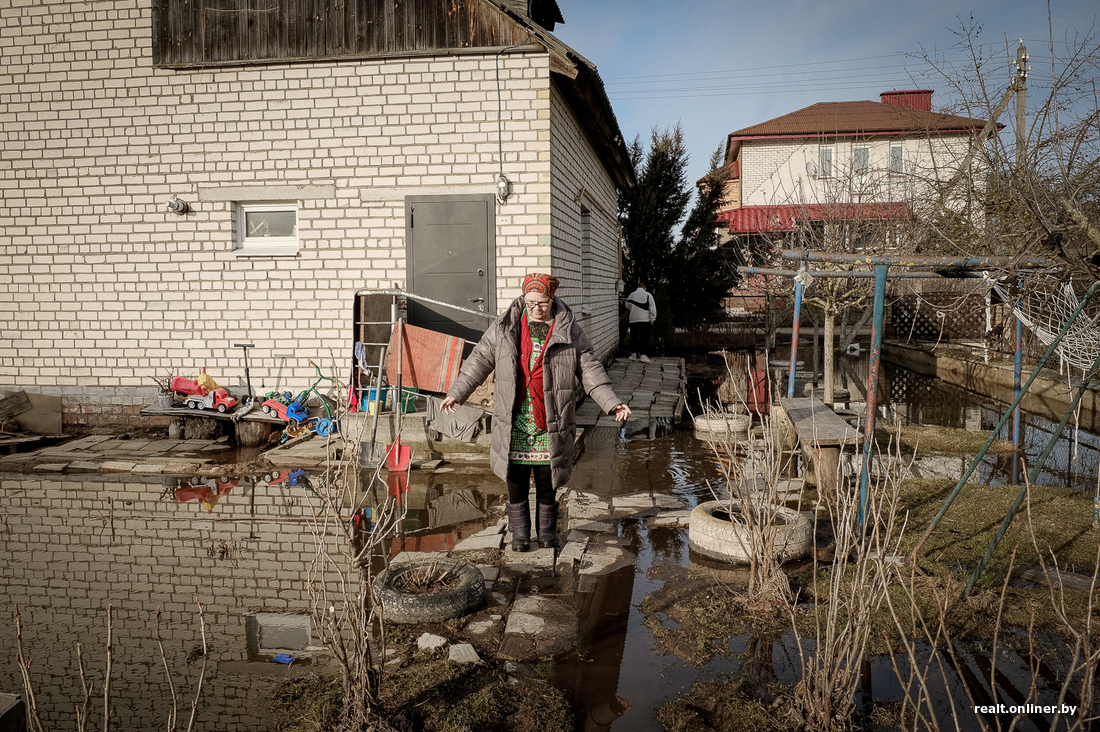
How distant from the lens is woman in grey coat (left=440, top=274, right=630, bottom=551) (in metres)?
4.65

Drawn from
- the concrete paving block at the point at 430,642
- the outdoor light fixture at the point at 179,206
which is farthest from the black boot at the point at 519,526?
the outdoor light fixture at the point at 179,206

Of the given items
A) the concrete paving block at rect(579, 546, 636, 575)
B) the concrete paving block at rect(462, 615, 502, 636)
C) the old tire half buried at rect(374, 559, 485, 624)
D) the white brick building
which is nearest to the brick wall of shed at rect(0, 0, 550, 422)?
the white brick building

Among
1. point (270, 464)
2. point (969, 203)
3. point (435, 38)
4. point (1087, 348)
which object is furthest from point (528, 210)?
point (1087, 348)

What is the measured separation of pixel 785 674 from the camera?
10.9 ft

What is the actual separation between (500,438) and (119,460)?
5.10m

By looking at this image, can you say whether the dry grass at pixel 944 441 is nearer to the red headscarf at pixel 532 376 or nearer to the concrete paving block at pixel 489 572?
the red headscarf at pixel 532 376

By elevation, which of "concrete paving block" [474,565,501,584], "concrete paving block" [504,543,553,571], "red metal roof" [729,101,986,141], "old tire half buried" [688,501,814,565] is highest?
"red metal roof" [729,101,986,141]

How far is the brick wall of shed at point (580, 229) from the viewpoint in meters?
9.11

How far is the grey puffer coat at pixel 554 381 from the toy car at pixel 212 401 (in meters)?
5.15

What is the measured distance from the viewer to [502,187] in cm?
835

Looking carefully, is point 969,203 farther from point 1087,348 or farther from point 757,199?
point 757,199

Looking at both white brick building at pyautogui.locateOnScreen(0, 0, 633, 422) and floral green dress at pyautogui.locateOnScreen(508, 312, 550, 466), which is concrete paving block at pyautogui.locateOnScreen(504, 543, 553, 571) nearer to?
floral green dress at pyautogui.locateOnScreen(508, 312, 550, 466)

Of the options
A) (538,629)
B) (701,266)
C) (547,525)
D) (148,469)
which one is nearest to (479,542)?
(547,525)

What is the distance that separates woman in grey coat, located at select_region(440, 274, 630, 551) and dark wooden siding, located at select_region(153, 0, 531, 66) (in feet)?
16.0
